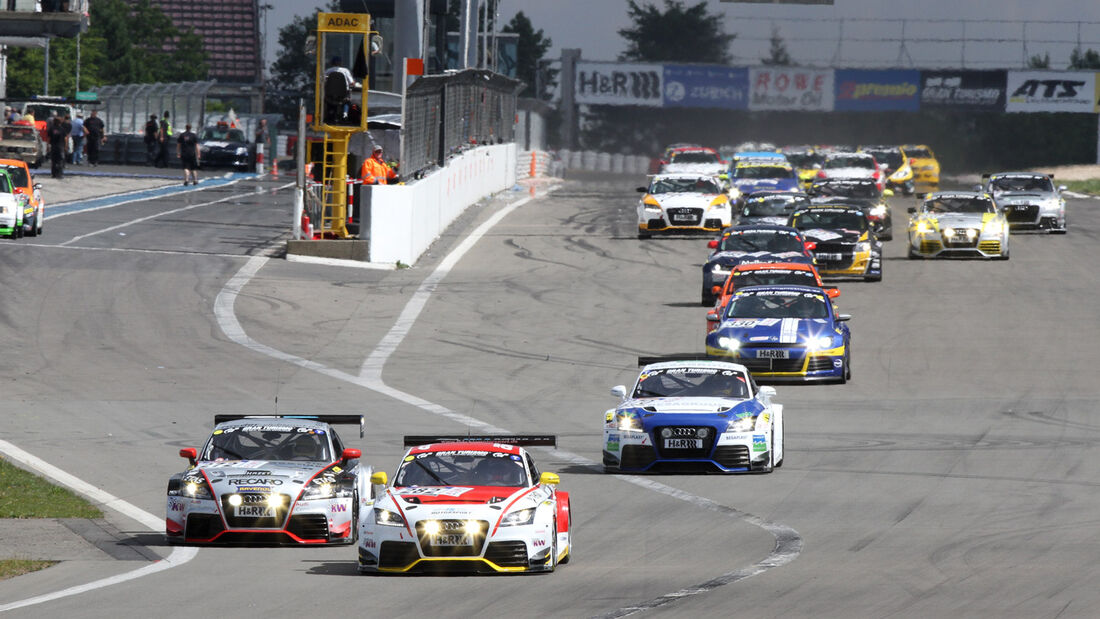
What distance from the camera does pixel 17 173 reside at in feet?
118

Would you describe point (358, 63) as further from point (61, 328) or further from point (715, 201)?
point (715, 201)

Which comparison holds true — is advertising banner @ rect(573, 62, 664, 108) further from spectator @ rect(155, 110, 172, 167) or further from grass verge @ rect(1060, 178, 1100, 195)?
spectator @ rect(155, 110, 172, 167)

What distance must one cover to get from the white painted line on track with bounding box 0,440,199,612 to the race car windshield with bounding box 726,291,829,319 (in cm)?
1028

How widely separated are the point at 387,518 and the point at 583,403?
32.5 feet

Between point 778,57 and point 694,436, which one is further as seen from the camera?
point 778,57

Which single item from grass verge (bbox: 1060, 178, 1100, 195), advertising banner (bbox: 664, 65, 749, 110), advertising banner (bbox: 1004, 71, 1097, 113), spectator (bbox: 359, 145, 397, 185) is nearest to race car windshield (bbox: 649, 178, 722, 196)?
spectator (bbox: 359, 145, 397, 185)

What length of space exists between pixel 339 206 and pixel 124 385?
13837 mm

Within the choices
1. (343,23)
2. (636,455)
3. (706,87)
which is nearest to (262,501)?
(636,455)

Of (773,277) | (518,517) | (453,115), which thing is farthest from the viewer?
(453,115)

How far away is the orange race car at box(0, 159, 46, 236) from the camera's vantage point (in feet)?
117

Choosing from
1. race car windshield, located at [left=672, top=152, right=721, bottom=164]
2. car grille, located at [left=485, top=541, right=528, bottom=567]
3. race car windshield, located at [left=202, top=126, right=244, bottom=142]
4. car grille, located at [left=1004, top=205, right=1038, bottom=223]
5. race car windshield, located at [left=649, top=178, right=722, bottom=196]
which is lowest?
car grille, located at [left=485, top=541, right=528, bottom=567]

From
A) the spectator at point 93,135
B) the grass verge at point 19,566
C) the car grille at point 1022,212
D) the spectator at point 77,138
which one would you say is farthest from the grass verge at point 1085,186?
the grass verge at point 19,566

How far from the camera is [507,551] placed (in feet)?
41.4

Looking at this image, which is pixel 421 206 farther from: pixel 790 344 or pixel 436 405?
pixel 436 405
